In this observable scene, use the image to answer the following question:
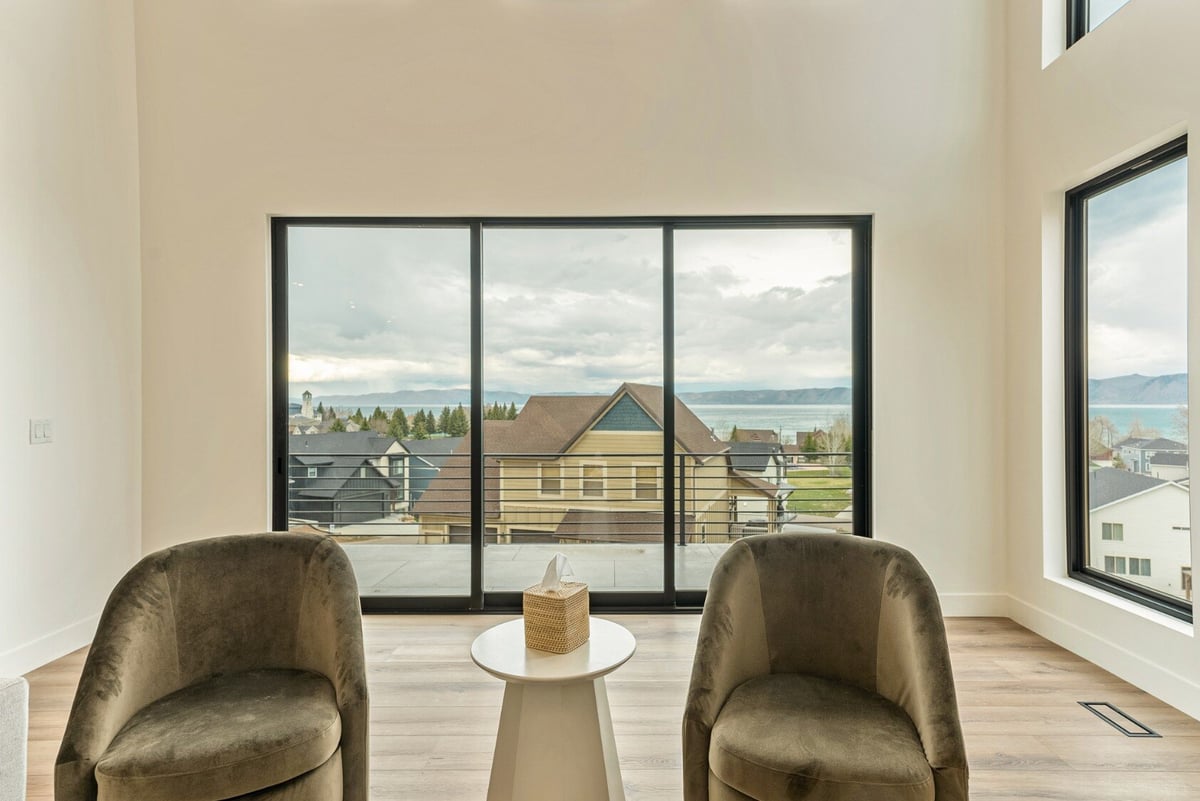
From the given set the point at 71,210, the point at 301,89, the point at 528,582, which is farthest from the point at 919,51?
the point at 71,210

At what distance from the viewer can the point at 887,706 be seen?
164 centimetres

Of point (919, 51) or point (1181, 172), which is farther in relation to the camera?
point (919, 51)

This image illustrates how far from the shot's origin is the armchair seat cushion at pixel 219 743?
139 centimetres

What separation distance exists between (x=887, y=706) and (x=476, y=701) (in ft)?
5.29

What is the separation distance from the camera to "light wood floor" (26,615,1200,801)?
6.64 feet

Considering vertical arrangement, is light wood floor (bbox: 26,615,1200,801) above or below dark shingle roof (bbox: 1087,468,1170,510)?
below

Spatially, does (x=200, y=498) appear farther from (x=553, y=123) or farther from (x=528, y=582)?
(x=553, y=123)

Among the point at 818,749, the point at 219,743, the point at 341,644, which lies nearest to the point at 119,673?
the point at 219,743

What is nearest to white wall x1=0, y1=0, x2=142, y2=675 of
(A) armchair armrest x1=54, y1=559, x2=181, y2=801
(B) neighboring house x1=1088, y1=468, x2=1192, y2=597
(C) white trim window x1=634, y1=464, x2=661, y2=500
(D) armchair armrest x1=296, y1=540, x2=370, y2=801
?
(A) armchair armrest x1=54, y1=559, x2=181, y2=801

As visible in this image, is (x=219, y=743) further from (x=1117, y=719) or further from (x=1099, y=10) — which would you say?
(x=1099, y=10)

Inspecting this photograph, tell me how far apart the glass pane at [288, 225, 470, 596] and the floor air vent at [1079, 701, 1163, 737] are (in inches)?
117

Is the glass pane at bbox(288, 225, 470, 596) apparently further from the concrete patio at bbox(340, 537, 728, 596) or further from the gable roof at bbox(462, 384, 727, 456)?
the gable roof at bbox(462, 384, 727, 456)

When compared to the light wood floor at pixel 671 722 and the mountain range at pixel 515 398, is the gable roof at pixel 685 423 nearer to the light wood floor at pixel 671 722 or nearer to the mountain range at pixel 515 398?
the mountain range at pixel 515 398

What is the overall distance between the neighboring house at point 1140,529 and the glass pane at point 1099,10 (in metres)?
2.15
